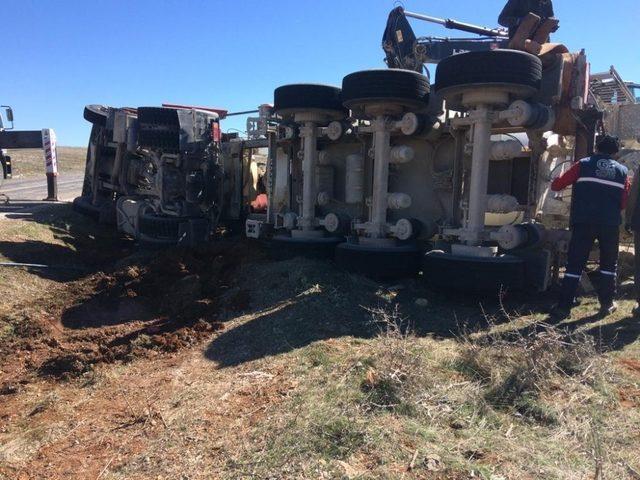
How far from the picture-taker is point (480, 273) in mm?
5070

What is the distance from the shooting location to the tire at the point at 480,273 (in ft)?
16.6

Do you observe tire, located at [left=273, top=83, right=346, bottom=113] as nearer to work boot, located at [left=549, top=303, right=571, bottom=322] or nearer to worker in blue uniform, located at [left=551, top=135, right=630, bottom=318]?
worker in blue uniform, located at [left=551, top=135, right=630, bottom=318]

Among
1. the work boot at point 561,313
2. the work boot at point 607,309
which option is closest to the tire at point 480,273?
the work boot at point 561,313

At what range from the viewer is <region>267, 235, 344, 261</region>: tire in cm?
676

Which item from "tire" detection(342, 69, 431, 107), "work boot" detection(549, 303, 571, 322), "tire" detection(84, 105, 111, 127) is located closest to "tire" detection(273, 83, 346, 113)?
"tire" detection(342, 69, 431, 107)

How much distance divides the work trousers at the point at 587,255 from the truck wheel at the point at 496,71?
1.43 meters

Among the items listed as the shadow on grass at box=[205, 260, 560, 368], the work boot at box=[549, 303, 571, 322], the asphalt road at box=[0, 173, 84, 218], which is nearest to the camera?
the shadow on grass at box=[205, 260, 560, 368]

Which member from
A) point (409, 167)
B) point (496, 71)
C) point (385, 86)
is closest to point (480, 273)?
point (496, 71)

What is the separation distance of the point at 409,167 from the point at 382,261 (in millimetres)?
1428

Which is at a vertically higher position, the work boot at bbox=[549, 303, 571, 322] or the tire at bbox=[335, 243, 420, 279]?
the tire at bbox=[335, 243, 420, 279]

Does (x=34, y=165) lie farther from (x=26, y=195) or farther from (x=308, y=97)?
(x=308, y=97)

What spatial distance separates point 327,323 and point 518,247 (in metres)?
2.17

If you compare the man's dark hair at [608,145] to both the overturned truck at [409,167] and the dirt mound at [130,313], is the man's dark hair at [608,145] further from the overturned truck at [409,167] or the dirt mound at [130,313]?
the dirt mound at [130,313]

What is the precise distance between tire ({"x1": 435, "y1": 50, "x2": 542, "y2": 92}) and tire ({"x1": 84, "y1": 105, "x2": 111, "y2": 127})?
24.2 feet
